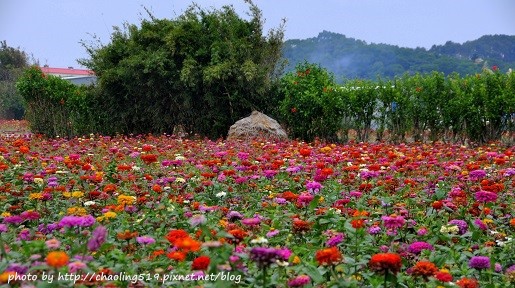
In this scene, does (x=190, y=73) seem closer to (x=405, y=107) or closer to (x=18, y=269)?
(x=405, y=107)

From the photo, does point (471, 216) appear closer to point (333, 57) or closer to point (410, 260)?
point (410, 260)

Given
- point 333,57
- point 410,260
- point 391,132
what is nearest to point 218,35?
point 391,132

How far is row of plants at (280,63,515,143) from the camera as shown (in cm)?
951

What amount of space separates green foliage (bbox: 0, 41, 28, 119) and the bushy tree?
63.1 feet

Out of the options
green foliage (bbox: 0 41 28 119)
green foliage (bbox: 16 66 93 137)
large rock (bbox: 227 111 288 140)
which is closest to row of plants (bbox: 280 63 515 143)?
large rock (bbox: 227 111 288 140)

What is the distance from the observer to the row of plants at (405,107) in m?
9.51

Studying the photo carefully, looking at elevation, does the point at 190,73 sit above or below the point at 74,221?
above

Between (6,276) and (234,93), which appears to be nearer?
(6,276)

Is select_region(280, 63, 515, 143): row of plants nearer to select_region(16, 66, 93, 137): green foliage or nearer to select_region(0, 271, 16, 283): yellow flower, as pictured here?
select_region(16, 66, 93, 137): green foliage

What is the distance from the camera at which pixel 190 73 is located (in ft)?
37.3

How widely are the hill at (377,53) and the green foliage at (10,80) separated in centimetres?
2328

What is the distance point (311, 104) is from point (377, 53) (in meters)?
39.7

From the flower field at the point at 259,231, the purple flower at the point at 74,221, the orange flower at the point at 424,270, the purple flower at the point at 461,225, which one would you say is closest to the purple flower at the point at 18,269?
the flower field at the point at 259,231

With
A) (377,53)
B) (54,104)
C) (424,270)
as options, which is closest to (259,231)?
(424,270)
